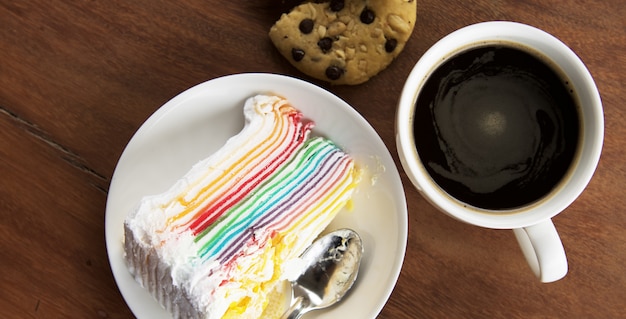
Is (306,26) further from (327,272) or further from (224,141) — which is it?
(327,272)

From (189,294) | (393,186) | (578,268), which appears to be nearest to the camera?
(189,294)

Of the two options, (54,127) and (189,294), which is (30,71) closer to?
(54,127)

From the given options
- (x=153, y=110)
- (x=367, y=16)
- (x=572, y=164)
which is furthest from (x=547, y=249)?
(x=153, y=110)

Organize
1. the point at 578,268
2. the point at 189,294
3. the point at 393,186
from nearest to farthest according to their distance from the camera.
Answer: the point at 189,294
the point at 393,186
the point at 578,268

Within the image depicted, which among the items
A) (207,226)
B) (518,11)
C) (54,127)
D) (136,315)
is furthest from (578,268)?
(54,127)

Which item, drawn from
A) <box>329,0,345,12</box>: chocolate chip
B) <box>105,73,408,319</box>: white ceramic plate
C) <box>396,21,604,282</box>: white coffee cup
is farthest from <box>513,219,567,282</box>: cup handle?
<box>329,0,345,12</box>: chocolate chip

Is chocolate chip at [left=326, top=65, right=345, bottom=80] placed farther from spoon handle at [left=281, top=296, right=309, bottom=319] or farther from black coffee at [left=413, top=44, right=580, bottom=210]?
spoon handle at [left=281, top=296, right=309, bottom=319]

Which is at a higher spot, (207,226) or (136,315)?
(207,226)
